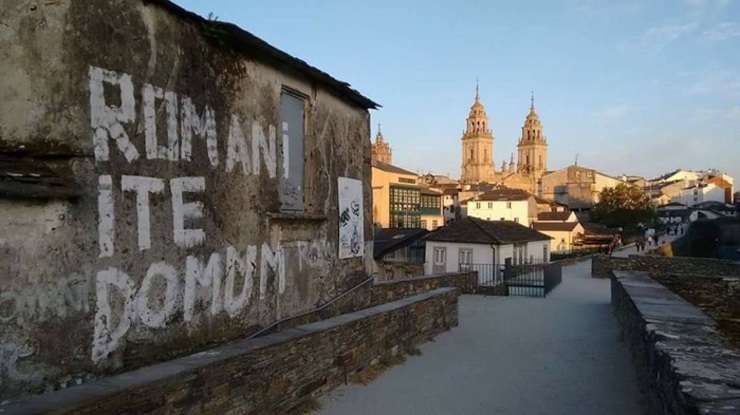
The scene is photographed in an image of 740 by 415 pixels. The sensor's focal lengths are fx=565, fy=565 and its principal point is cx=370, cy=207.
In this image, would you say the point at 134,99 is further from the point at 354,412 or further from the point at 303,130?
the point at 354,412

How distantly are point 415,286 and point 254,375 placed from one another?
9.14 m

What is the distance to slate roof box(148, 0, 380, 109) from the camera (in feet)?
19.3

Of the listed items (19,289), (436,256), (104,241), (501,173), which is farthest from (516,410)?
(501,173)

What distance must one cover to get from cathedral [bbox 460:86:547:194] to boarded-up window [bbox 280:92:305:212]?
128 meters

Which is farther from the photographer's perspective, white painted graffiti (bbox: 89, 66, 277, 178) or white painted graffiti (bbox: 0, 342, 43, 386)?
white painted graffiti (bbox: 89, 66, 277, 178)

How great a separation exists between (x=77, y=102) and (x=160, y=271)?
69.1 inches

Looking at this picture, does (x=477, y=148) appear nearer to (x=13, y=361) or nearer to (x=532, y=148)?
(x=532, y=148)

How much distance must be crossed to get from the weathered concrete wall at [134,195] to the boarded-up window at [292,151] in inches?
7.2

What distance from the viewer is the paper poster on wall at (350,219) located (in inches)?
372

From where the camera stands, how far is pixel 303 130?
27.0ft

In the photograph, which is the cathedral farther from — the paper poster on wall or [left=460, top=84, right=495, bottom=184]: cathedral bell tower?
the paper poster on wall

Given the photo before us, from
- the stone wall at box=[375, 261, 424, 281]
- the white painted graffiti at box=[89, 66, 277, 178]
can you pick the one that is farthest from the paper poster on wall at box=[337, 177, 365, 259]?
the stone wall at box=[375, 261, 424, 281]

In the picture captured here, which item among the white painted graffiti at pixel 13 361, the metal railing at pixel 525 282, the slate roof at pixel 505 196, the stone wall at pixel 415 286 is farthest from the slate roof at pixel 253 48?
the slate roof at pixel 505 196

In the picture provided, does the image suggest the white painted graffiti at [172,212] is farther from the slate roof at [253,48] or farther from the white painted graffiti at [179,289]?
the slate roof at [253,48]
